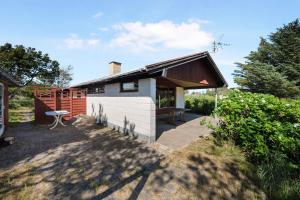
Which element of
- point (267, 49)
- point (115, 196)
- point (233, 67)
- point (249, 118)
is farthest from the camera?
point (233, 67)

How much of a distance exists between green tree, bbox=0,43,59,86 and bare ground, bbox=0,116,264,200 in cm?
2203

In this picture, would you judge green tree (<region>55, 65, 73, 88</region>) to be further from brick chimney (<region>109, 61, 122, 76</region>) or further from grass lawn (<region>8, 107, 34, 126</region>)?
brick chimney (<region>109, 61, 122, 76</region>)

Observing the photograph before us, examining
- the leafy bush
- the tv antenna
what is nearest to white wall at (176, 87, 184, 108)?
the leafy bush

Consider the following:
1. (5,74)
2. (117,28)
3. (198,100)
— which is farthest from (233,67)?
(5,74)

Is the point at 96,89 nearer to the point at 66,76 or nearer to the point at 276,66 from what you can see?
the point at 276,66

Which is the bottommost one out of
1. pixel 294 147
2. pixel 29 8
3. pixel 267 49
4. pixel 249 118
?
pixel 294 147

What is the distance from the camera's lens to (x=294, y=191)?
11.3 feet

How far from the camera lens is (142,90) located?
22.0 feet

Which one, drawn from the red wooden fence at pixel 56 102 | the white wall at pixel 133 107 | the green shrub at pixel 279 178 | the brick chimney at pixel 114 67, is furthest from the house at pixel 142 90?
the green shrub at pixel 279 178

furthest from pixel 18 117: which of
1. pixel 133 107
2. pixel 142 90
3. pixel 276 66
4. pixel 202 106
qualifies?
pixel 276 66

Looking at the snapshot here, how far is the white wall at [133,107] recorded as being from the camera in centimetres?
639

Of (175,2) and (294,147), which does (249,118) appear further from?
(175,2)

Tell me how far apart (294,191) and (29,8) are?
38.5 ft

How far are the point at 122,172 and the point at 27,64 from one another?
2905 centimetres
